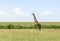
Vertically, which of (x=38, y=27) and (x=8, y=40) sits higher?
(x=8, y=40)

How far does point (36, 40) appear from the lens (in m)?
13.0

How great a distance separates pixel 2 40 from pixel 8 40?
337 mm

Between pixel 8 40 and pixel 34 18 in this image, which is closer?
pixel 8 40

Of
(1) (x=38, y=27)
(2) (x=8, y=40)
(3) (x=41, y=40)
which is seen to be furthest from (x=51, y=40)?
(1) (x=38, y=27)

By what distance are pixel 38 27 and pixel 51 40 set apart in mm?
14489

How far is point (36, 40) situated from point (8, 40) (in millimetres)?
1597

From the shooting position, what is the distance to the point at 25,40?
42.3 feet

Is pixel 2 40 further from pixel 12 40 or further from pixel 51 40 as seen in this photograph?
pixel 51 40

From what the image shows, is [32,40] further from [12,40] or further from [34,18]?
[34,18]

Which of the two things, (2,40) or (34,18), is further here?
(34,18)

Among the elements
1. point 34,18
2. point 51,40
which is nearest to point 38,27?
point 34,18

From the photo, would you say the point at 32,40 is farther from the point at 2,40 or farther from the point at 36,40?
the point at 2,40

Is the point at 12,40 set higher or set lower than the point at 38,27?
higher

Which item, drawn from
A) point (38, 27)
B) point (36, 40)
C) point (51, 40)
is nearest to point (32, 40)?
point (36, 40)
